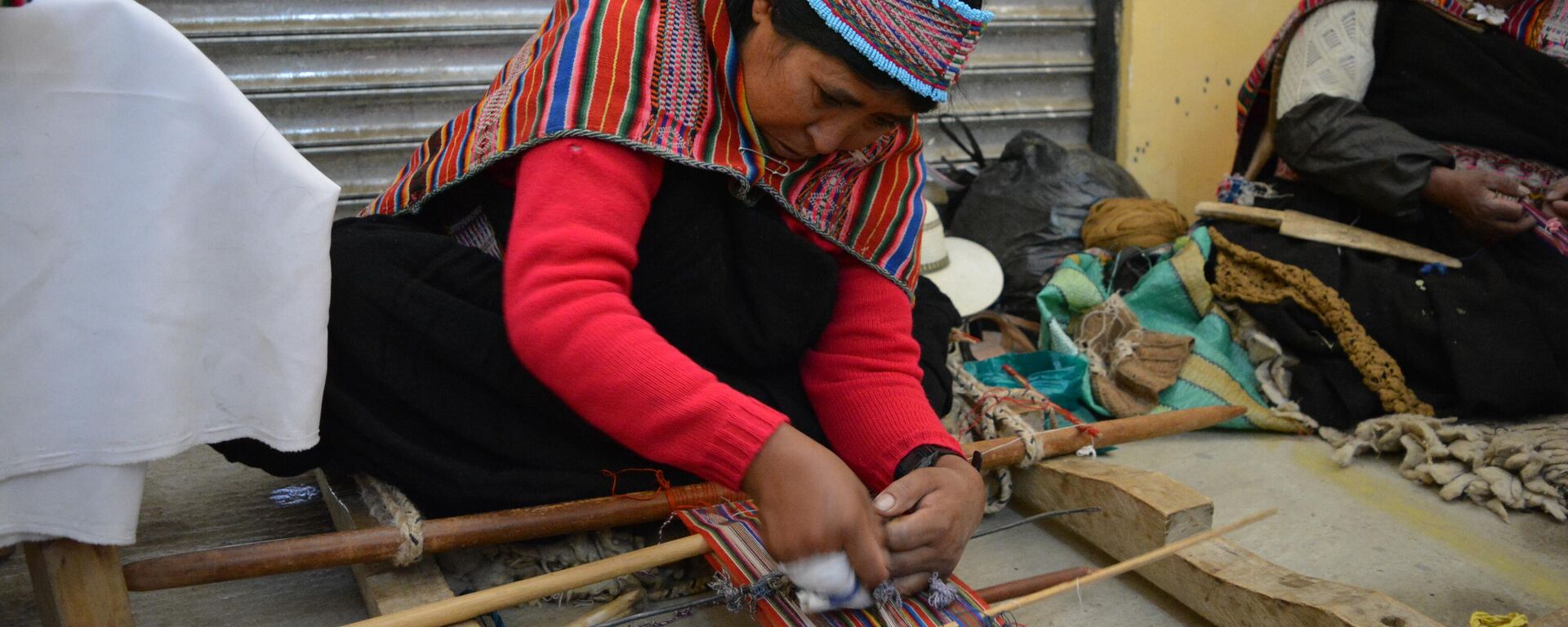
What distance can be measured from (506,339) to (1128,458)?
150cm

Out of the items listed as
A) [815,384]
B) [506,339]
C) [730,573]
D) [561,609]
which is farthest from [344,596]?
[815,384]

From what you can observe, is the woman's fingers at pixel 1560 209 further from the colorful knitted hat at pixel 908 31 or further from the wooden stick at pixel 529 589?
the wooden stick at pixel 529 589

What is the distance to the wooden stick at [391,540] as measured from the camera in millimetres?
1292

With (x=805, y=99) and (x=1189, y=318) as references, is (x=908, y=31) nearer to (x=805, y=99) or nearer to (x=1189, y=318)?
(x=805, y=99)

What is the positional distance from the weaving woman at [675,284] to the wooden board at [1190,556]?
1.26 feet

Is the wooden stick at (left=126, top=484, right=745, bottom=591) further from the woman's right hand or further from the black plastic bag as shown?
the black plastic bag

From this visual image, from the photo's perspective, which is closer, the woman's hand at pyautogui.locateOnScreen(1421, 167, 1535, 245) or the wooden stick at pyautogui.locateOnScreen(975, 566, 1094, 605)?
the wooden stick at pyautogui.locateOnScreen(975, 566, 1094, 605)

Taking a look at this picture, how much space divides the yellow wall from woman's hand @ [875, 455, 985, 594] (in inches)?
124

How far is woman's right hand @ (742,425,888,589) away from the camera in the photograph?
3.96 ft

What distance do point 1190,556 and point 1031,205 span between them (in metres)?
2.13

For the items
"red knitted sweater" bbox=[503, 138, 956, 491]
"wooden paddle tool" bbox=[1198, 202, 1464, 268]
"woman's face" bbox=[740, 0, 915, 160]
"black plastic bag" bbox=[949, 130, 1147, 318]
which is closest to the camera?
"red knitted sweater" bbox=[503, 138, 956, 491]

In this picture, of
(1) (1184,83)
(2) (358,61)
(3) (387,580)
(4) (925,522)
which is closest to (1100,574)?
(4) (925,522)

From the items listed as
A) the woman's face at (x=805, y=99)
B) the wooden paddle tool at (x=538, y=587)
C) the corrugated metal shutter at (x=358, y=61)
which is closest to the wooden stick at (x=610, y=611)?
the wooden paddle tool at (x=538, y=587)

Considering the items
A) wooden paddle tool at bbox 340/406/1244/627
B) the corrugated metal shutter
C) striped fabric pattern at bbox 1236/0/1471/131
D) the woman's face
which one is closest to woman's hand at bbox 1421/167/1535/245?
striped fabric pattern at bbox 1236/0/1471/131
